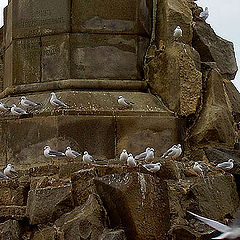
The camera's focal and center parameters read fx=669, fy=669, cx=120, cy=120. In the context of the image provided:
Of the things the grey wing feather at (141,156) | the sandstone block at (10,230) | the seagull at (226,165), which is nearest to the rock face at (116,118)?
the sandstone block at (10,230)

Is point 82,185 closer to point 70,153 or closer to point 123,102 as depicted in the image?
point 70,153

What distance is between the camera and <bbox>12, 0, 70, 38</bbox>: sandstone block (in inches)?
412

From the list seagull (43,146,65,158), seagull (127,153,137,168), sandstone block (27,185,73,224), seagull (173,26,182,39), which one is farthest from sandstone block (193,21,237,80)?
sandstone block (27,185,73,224)

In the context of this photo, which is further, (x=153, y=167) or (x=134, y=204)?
(x=153, y=167)

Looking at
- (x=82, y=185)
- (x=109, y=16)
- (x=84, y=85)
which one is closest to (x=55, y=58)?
(x=84, y=85)

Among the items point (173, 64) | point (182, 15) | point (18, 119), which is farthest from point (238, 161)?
point (18, 119)

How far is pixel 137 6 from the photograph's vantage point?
1073 cm

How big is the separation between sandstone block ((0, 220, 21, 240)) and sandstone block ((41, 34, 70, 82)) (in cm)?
283

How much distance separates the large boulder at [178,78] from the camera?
33.4ft

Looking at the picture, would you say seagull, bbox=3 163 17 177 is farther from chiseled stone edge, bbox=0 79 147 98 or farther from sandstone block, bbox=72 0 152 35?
sandstone block, bbox=72 0 152 35

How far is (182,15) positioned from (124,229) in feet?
13.7

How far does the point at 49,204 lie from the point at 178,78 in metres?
3.00

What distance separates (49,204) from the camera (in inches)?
334

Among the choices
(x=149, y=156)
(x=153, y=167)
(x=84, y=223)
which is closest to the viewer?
(x=84, y=223)
